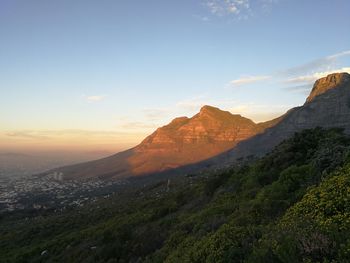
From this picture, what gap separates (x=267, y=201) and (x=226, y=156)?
490 feet

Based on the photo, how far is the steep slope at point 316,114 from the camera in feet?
404

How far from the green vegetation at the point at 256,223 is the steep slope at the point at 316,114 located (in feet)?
318

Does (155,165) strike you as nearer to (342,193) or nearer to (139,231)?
(139,231)

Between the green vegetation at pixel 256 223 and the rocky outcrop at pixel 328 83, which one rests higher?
the rocky outcrop at pixel 328 83

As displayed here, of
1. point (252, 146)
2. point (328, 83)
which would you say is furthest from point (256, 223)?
point (252, 146)

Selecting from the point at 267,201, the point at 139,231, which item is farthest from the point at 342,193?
the point at 139,231

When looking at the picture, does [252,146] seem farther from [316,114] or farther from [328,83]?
[328,83]

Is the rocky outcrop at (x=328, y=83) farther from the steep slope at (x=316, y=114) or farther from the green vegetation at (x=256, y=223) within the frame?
the green vegetation at (x=256, y=223)

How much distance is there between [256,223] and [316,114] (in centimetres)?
13025

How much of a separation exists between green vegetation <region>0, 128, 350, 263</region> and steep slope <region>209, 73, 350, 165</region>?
9698 cm

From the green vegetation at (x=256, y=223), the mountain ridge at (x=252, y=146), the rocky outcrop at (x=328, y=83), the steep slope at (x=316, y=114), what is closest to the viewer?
the green vegetation at (x=256, y=223)

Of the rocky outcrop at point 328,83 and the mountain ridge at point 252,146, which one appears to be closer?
the mountain ridge at point 252,146

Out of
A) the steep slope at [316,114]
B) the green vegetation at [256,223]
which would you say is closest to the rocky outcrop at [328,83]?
the steep slope at [316,114]

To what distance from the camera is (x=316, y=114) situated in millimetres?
133250
